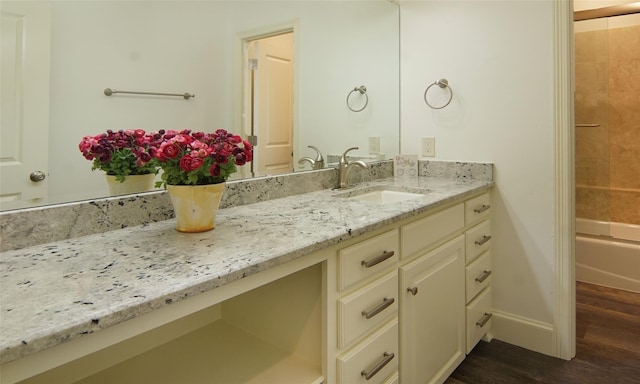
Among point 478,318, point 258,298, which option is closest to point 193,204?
point 258,298

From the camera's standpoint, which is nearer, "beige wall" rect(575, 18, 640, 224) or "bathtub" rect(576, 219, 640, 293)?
"bathtub" rect(576, 219, 640, 293)

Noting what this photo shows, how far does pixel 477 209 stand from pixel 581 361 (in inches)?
33.8

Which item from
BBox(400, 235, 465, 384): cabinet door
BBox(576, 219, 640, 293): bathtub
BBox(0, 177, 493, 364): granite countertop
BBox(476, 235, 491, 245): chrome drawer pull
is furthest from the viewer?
BBox(576, 219, 640, 293): bathtub

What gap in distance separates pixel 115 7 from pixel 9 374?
1051mm

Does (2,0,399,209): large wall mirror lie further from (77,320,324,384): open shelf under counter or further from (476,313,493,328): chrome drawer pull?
(476,313,493,328): chrome drawer pull

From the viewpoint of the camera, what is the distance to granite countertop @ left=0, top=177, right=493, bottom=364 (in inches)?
25.0

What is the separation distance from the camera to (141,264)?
0.88 metres

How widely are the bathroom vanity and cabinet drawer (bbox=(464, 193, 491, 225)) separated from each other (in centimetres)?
6

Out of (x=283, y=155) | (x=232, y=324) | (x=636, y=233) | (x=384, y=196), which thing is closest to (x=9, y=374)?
→ (x=232, y=324)

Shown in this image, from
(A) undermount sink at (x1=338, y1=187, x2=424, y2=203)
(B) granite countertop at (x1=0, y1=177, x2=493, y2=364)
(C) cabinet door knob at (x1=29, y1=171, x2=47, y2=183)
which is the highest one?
(C) cabinet door knob at (x1=29, y1=171, x2=47, y2=183)

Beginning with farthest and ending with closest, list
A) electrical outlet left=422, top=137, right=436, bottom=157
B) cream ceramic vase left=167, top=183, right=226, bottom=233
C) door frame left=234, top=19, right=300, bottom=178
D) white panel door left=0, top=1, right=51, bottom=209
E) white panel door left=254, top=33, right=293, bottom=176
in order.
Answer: electrical outlet left=422, top=137, right=436, bottom=157
white panel door left=254, top=33, right=293, bottom=176
door frame left=234, top=19, right=300, bottom=178
cream ceramic vase left=167, top=183, right=226, bottom=233
white panel door left=0, top=1, right=51, bottom=209

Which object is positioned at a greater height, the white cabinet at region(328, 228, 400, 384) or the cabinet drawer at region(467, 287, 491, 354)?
the white cabinet at region(328, 228, 400, 384)

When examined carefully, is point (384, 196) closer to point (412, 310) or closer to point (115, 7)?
point (412, 310)

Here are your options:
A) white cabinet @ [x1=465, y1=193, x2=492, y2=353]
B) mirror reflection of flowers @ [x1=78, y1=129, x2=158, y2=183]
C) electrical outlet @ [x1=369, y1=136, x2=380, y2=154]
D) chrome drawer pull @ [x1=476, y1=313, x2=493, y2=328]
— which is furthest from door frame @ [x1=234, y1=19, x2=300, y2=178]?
chrome drawer pull @ [x1=476, y1=313, x2=493, y2=328]
